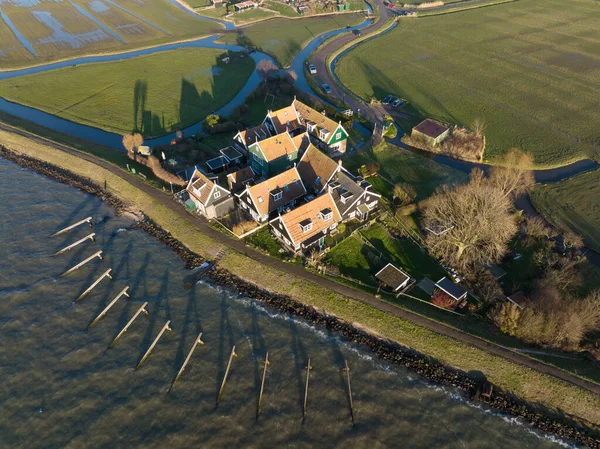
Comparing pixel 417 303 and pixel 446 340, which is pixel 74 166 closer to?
pixel 417 303

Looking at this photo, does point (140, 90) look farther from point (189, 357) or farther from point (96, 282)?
point (189, 357)

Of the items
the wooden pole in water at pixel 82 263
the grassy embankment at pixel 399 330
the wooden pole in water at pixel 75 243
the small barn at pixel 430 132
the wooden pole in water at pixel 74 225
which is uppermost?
the small barn at pixel 430 132

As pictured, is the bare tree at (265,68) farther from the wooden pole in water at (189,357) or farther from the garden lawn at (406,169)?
the wooden pole in water at (189,357)

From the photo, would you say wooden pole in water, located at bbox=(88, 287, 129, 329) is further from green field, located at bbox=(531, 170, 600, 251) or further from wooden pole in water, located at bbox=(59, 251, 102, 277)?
green field, located at bbox=(531, 170, 600, 251)

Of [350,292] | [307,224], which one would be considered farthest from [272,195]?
[350,292]

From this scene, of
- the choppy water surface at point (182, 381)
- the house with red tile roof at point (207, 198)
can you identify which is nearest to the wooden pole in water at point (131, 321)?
the choppy water surface at point (182, 381)
